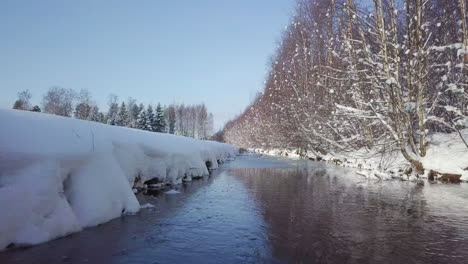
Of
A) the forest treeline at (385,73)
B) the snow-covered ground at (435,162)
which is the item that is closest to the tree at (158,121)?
the forest treeline at (385,73)

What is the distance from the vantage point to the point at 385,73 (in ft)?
48.7

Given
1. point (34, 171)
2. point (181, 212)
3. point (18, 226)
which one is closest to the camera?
point (18, 226)

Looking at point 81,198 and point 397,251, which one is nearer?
point 397,251

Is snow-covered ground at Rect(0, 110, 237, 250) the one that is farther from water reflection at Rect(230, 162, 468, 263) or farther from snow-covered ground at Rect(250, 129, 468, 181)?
snow-covered ground at Rect(250, 129, 468, 181)

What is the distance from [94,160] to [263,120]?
4215cm

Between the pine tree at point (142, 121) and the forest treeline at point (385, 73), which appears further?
the pine tree at point (142, 121)

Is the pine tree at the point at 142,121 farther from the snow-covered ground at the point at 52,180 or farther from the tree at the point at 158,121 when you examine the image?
the snow-covered ground at the point at 52,180

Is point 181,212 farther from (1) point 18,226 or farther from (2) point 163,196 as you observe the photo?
(1) point 18,226

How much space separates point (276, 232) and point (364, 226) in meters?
1.84

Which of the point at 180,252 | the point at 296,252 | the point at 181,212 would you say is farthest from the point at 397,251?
the point at 181,212

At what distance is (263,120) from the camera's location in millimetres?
48375

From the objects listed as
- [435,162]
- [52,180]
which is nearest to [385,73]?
[435,162]

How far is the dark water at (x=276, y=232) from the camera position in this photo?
473 cm

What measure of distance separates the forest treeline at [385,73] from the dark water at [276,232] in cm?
569
